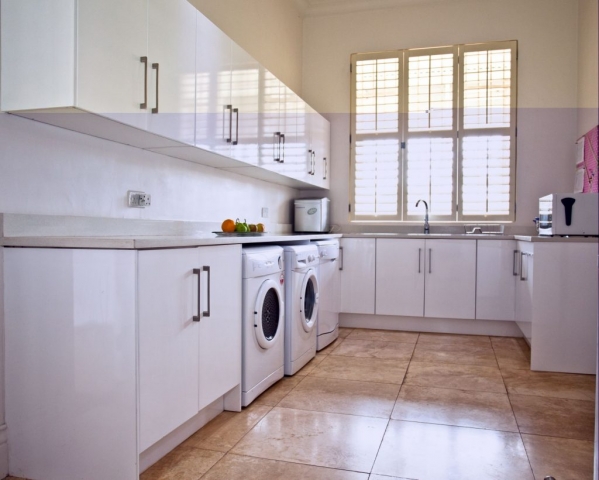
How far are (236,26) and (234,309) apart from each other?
7.29ft

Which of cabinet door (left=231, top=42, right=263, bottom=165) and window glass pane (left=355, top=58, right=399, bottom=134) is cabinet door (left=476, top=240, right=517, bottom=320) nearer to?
window glass pane (left=355, top=58, right=399, bottom=134)

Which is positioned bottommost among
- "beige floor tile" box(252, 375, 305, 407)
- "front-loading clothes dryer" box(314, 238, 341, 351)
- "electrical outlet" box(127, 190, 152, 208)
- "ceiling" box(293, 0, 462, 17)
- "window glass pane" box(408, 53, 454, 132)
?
"beige floor tile" box(252, 375, 305, 407)

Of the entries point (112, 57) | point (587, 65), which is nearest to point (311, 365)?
point (112, 57)

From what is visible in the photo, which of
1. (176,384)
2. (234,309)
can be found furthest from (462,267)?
(176,384)

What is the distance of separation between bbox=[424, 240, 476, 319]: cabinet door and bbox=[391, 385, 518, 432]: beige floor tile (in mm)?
1585

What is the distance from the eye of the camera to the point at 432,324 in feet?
14.8

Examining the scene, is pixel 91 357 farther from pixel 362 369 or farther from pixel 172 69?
pixel 362 369

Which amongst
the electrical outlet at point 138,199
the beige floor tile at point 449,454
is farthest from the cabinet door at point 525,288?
the electrical outlet at point 138,199

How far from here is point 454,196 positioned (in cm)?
473

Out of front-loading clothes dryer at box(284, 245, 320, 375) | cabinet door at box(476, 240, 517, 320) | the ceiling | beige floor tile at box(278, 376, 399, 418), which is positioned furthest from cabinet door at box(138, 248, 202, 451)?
the ceiling

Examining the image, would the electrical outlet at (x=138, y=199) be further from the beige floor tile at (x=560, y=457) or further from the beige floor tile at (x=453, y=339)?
the beige floor tile at (x=453, y=339)

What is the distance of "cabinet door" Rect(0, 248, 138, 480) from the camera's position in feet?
5.32

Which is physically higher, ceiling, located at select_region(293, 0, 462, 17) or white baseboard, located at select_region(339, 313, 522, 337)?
ceiling, located at select_region(293, 0, 462, 17)

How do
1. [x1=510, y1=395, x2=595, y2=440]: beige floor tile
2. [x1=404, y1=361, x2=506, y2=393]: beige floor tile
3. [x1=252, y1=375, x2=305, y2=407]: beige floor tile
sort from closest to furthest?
[x1=510, y1=395, x2=595, y2=440]: beige floor tile, [x1=252, y1=375, x2=305, y2=407]: beige floor tile, [x1=404, y1=361, x2=506, y2=393]: beige floor tile
